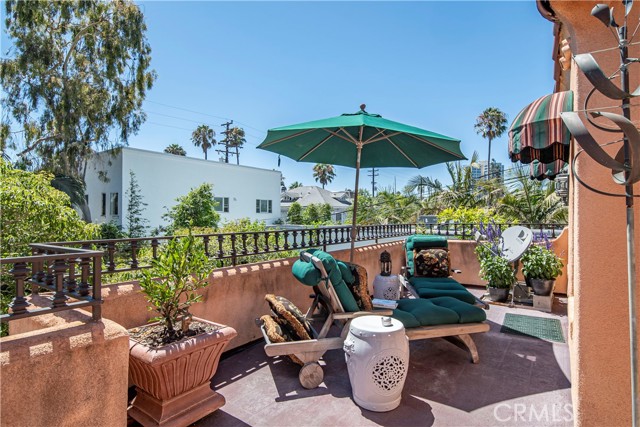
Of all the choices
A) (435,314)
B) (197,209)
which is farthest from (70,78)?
(435,314)

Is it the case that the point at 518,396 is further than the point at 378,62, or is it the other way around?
the point at 378,62

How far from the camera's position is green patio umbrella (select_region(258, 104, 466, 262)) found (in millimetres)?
3988

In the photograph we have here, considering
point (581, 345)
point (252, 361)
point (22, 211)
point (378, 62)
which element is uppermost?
point (378, 62)

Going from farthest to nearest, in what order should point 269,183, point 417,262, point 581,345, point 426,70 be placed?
point 269,183
point 426,70
point 417,262
point 581,345

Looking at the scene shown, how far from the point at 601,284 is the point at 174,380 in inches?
125

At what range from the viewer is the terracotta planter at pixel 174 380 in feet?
7.76

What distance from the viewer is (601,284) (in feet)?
7.42

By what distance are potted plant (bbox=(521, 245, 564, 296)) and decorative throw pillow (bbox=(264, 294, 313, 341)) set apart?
442cm

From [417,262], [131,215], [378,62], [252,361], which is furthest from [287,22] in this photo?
[131,215]

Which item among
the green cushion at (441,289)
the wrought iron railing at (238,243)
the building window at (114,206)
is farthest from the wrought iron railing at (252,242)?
the building window at (114,206)

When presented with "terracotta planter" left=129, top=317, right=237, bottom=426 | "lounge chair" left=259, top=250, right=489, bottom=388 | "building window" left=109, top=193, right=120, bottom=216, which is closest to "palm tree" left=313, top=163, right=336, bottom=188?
"building window" left=109, top=193, right=120, bottom=216

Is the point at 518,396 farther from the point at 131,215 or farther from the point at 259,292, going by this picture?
the point at 131,215

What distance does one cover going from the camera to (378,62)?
818cm

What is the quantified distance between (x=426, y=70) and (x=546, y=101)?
7.20 meters
